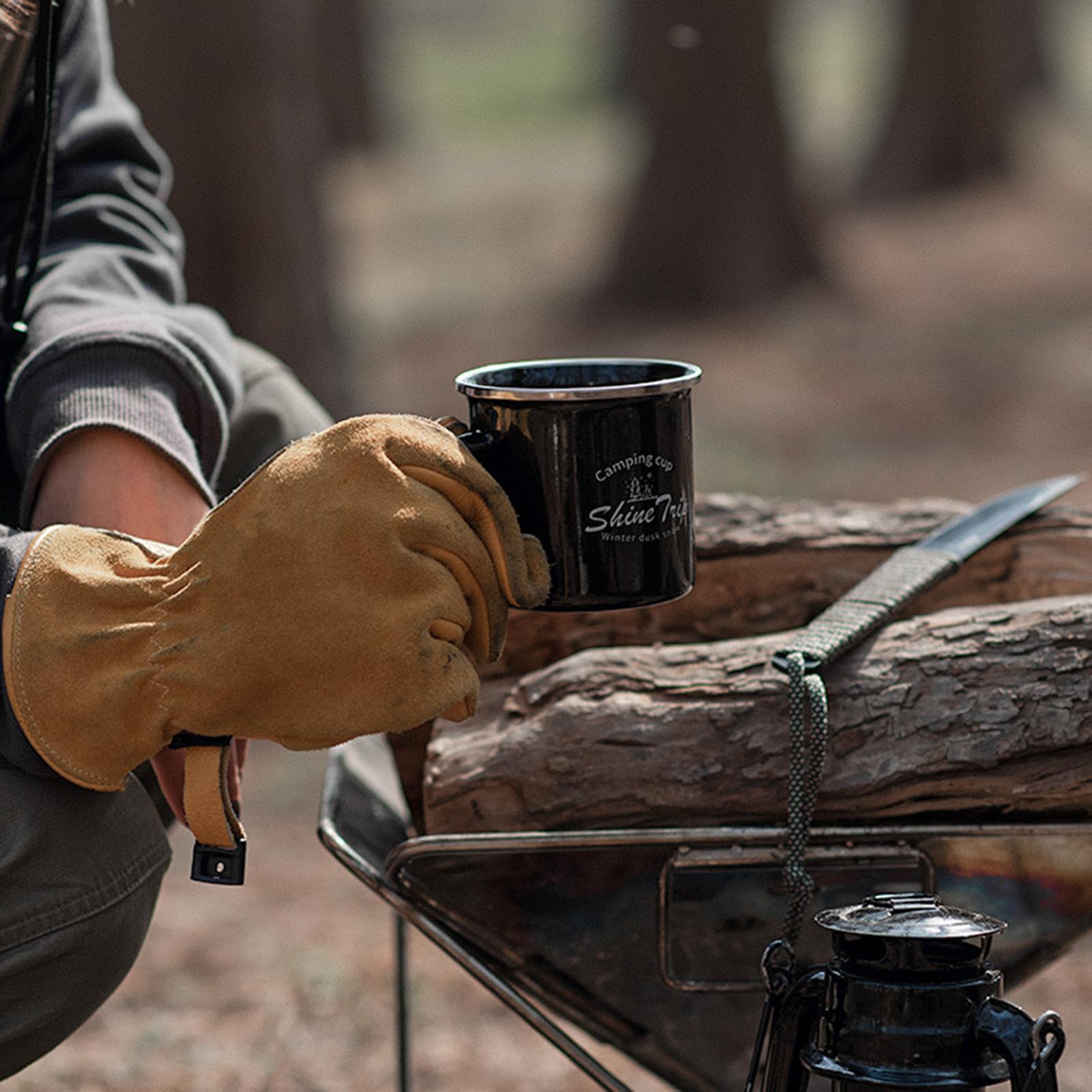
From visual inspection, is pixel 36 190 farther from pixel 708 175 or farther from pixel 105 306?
pixel 708 175

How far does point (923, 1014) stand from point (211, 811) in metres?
0.69

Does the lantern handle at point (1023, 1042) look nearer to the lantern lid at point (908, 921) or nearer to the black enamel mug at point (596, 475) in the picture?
the lantern lid at point (908, 921)

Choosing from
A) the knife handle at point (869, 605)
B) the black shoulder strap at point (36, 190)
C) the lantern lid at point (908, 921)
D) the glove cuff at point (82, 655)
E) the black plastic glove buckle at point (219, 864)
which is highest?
the black shoulder strap at point (36, 190)

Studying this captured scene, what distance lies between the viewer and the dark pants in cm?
161

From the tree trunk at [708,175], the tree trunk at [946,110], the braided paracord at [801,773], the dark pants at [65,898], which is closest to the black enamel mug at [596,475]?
the braided paracord at [801,773]

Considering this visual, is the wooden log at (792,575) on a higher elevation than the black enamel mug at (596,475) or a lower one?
lower

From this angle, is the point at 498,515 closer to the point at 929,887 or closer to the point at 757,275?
the point at 929,887

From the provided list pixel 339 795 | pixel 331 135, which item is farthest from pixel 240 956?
pixel 331 135

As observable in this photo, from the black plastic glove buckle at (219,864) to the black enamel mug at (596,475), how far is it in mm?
389

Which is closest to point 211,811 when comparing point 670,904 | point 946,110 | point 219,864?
point 219,864

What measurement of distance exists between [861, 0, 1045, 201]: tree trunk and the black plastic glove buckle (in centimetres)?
1282

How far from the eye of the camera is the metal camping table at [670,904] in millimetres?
1747

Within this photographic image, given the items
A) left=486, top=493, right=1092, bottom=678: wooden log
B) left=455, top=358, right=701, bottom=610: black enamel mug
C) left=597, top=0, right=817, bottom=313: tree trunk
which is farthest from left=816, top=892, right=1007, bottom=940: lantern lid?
left=597, top=0, right=817, bottom=313: tree trunk

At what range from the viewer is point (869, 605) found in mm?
1938
